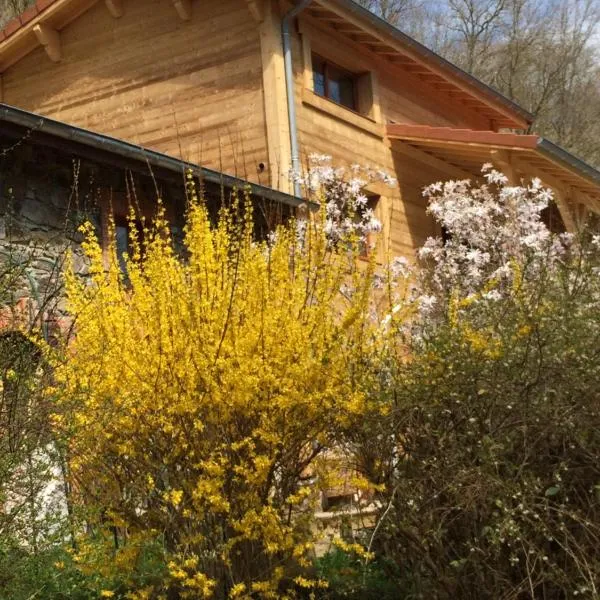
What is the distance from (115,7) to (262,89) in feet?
9.86

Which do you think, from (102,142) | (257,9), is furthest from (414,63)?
(102,142)

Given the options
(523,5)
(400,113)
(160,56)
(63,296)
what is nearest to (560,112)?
(523,5)

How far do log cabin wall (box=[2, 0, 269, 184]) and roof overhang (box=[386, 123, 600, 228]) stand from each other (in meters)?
2.82

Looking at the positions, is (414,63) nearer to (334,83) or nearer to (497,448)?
(334,83)

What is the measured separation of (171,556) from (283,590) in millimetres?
763

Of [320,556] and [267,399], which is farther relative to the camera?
[320,556]

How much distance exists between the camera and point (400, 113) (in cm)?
1479

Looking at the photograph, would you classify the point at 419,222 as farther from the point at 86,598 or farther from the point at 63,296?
the point at 86,598

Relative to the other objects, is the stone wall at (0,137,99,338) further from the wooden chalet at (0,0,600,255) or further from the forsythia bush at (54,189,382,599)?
the wooden chalet at (0,0,600,255)

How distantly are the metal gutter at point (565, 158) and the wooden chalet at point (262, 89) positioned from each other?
0.03m

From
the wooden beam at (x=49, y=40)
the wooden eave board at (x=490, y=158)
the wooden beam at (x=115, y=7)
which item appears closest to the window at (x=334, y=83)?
the wooden eave board at (x=490, y=158)

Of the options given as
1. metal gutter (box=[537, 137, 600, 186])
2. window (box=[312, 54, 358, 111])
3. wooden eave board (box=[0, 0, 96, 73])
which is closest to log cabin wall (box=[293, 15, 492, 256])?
window (box=[312, 54, 358, 111])

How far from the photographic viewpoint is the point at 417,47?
13.9 meters

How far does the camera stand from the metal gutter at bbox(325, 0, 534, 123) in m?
12.4
